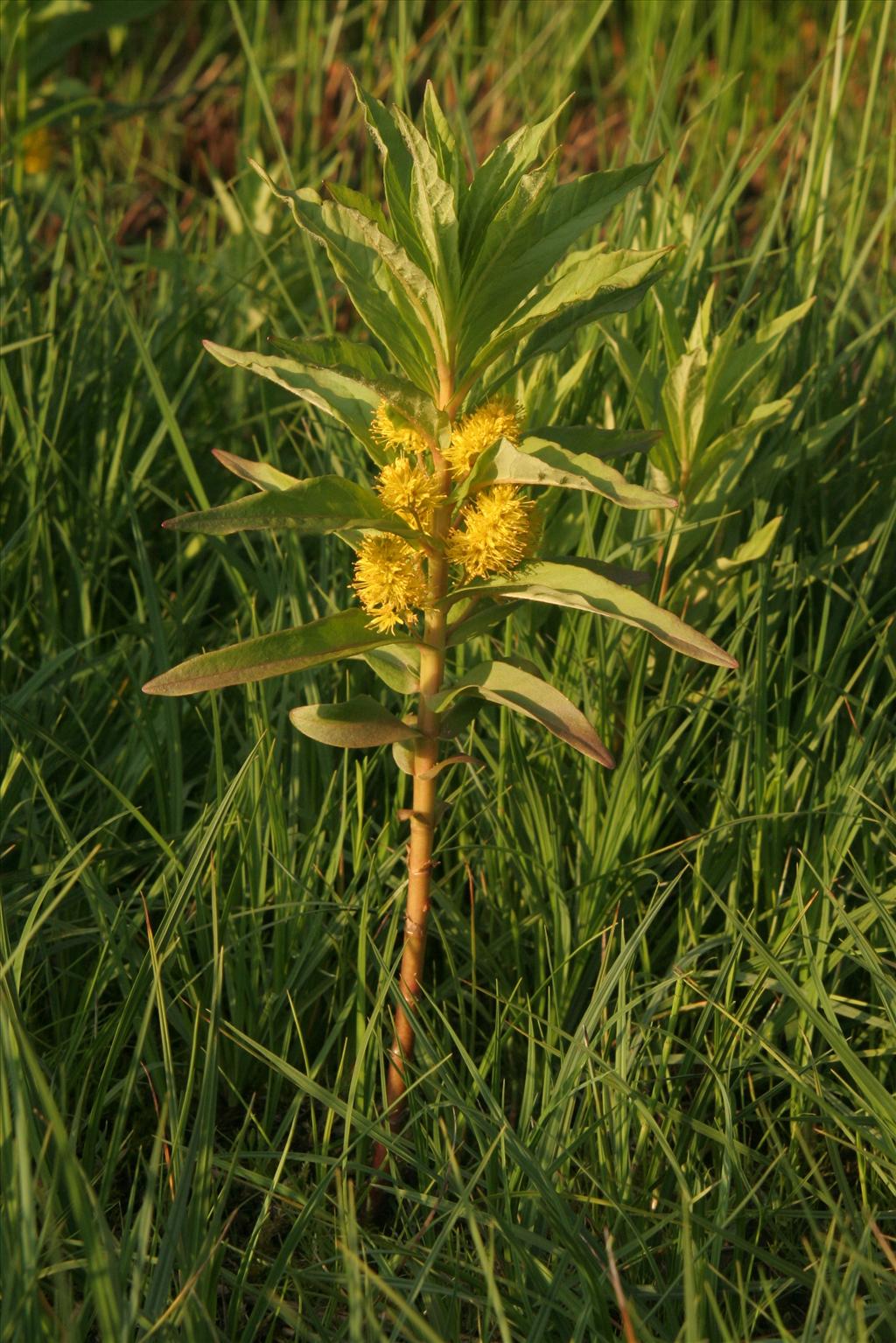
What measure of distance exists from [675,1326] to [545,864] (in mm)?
476

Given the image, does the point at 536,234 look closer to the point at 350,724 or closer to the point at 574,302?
the point at 574,302

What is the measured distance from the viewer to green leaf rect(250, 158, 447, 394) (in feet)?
3.44

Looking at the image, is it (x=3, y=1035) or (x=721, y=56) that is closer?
(x=3, y=1035)

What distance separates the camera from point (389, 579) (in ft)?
3.47

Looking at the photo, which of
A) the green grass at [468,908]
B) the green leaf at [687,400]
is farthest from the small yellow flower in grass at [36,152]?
the green leaf at [687,400]

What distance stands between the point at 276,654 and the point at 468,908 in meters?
0.59

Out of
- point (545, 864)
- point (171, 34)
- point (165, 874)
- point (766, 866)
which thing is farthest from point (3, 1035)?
point (171, 34)

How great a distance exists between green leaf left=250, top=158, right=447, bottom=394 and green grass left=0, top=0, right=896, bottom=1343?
0.39m

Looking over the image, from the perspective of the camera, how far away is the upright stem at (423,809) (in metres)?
1.10

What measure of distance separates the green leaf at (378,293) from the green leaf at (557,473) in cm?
11

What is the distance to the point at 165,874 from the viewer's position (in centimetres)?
127

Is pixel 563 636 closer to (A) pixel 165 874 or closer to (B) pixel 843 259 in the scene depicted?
(A) pixel 165 874

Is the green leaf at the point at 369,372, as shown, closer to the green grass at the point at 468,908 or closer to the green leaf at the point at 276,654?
the green leaf at the point at 276,654

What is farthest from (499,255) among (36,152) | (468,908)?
(36,152)
